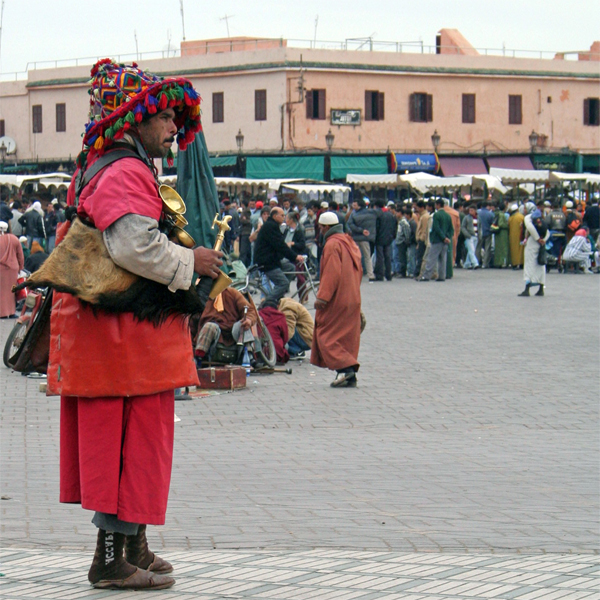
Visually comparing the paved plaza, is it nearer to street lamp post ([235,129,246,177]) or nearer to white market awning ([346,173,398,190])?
white market awning ([346,173,398,190])

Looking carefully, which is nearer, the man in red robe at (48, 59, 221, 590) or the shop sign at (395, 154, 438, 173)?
the man in red robe at (48, 59, 221, 590)

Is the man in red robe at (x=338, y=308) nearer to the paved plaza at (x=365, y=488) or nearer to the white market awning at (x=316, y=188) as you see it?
the paved plaza at (x=365, y=488)

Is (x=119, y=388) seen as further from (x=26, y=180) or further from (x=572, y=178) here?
(x=572, y=178)

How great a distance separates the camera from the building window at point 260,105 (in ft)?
167

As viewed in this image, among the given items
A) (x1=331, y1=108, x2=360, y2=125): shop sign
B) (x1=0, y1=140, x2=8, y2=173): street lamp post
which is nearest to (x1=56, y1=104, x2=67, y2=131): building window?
(x1=0, y1=140, x2=8, y2=173): street lamp post

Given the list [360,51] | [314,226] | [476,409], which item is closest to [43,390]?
[476,409]

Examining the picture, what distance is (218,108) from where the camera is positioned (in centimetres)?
5294

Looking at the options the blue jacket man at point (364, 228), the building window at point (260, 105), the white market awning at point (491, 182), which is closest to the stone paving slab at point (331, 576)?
the blue jacket man at point (364, 228)

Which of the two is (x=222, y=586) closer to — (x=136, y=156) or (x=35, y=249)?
(x=136, y=156)

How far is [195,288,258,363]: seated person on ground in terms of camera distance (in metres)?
11.8

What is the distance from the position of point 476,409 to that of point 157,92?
5.98 meters

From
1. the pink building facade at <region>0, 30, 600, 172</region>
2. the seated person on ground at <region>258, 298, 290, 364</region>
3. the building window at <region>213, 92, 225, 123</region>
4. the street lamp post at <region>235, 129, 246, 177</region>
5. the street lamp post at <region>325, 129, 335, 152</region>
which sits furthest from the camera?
the building window at <region>213, 92, 225, 123</region>

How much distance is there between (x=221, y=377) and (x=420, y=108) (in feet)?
143

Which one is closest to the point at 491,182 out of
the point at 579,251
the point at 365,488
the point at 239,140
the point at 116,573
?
the point at 579,251
